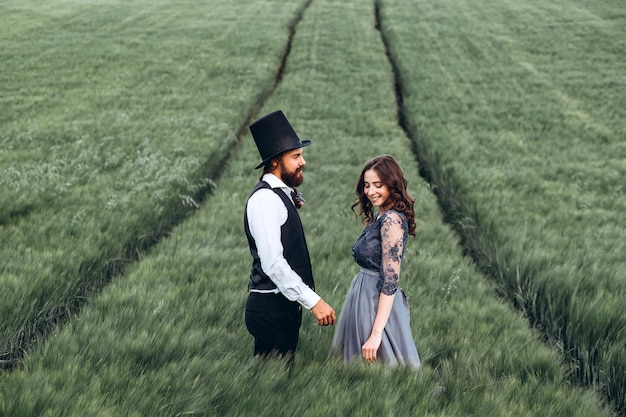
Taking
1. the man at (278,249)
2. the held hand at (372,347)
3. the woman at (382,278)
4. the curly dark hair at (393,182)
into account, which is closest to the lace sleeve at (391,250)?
the woman at (382,278)

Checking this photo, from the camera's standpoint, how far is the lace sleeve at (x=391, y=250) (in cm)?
292

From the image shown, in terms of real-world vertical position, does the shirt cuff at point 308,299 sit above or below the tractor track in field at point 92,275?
above

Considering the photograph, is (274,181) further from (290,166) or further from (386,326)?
(386,326)

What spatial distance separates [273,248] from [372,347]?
2.71 feet

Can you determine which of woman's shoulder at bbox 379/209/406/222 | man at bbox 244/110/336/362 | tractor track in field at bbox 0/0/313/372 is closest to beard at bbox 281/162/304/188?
man at bbox 244/110/336/362

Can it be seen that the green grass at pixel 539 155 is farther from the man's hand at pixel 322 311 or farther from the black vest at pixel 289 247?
the black vest at pixel 289 247

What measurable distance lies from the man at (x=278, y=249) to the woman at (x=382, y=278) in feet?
1.08

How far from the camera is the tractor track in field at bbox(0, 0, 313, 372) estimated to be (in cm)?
361

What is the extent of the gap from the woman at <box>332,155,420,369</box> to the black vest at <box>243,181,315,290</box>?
A: 0.39m

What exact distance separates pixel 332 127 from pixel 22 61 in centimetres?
1047

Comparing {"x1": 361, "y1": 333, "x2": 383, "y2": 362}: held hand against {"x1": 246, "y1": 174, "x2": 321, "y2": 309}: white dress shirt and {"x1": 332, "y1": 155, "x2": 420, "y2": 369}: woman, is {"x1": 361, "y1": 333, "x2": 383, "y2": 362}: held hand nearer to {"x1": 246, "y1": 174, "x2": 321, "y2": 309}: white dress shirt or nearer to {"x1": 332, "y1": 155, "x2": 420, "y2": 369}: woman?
{"x1": 332, "y1": 155, "x2": 420, "y2": 369}: woman

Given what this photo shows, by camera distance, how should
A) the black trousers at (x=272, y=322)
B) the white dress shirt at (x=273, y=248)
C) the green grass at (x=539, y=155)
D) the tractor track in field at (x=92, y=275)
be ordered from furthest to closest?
the green grass at (x=539, y=155) → the tractor track in field at (x=92, y=275) → the black trousers at (x=272, y=322) → the white dress shirt at (x=273, y=248)

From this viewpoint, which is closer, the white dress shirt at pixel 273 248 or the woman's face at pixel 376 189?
the white dress shirt at pixel 273 248

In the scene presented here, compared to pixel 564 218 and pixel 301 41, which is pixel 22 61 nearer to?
pixel 301 41
